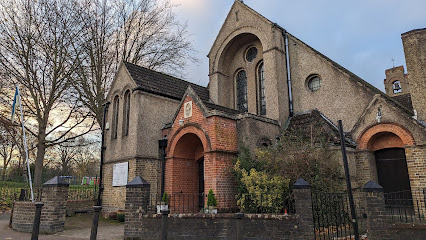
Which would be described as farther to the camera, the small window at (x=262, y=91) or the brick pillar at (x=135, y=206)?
the small window at (x=262, y=91)

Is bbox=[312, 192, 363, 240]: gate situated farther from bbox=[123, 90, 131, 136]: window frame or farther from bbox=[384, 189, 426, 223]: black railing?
bbox=[123, 90, 131, 136]: window frame

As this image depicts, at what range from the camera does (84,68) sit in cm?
1912

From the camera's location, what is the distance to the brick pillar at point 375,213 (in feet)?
24.2

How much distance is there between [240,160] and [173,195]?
3.54m

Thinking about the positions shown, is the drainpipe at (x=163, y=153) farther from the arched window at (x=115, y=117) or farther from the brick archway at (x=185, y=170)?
the arched window at (x=115, y=117)

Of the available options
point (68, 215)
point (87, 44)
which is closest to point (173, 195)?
point (68, 215)

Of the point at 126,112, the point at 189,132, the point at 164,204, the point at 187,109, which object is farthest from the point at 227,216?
the point at 126,112

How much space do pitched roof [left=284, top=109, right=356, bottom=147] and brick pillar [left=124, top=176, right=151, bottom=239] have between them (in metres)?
6.43

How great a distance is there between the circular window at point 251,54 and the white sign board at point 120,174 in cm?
965

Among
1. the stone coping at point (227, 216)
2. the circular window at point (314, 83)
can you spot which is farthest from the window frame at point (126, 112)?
the circular window at point (314, 83)

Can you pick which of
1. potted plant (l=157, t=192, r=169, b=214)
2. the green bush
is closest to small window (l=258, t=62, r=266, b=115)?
the green bush

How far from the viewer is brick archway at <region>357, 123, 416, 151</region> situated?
1069 cm

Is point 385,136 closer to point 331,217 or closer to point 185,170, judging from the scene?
point 331,217

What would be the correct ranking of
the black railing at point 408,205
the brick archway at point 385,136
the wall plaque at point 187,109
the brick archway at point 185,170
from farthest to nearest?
the brick archway at point 185,170 → the wall plaque at point 187,109 → the brick archway at point 385,136 → the black railing at point 408,205
